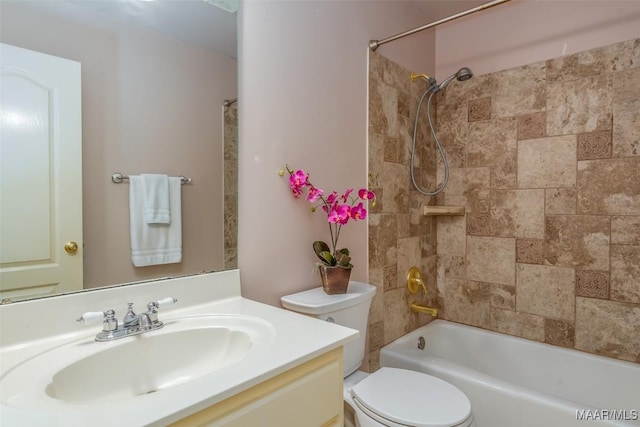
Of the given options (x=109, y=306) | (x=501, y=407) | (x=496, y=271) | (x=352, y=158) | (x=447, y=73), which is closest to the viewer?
(x=109, y=306)

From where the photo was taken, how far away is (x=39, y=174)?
91 centimetres

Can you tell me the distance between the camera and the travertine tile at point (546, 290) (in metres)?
1.94

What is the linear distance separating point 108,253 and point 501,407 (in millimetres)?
1584

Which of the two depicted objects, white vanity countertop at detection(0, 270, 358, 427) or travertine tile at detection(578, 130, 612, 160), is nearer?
white vanity countertop at detection(0, 270, 358, 427)

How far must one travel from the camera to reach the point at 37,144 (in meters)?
0.91

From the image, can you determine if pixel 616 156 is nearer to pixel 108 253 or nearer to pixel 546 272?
pixel 546 272

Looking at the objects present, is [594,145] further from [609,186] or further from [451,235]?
[451,235]

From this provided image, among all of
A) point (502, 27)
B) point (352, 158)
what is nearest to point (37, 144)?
point (352, 158)

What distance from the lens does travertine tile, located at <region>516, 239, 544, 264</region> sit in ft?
6.66

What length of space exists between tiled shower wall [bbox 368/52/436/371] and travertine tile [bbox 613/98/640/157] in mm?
979

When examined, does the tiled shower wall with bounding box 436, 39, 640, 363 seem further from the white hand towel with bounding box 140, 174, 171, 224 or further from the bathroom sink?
the bathroom sink

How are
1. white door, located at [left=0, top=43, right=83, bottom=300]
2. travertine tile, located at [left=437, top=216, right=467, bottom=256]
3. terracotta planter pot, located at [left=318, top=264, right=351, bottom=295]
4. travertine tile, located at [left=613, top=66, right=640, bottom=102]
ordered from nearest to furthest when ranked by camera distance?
white door, located at [left=0, top=43, right=83, bottom=300], terracotta planter pot, located at [left=318, top=264, right=351, bottom=295], travertine tile, located at [left=613, top=66, right=640, bottom=102], travertine tile, located at [left=437, top=216, right=467, bottom=256]

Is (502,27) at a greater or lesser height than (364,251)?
greater

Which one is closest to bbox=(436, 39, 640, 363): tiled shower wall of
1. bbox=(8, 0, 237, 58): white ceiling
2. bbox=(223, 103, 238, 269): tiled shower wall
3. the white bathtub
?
the white bathtub
